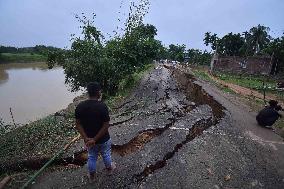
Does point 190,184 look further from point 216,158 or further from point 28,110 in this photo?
point 28,110

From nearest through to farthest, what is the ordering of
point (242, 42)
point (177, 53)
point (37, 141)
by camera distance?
point (37, 141)
point (242, 42)
point (177, 53)

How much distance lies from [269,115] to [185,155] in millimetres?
4652

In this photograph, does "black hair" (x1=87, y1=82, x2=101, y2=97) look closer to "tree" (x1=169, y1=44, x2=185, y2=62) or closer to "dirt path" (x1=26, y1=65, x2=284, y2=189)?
"dirt path" (x1=26, y1=65, x2=284, y2=189)

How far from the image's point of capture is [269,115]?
32.8 ft

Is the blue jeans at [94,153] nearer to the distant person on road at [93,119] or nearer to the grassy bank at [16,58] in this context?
the distant person on road at [93,119]

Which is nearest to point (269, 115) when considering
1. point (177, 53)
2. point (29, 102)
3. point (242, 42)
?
point (29, 102)

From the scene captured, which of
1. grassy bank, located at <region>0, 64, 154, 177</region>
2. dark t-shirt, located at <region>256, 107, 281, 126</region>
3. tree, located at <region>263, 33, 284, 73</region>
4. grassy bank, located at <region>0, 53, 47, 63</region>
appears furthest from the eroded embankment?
grassy bank, located at <region>0, 53, 47, 63</region>

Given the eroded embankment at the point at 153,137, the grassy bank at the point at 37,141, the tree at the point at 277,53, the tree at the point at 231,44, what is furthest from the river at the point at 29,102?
the tree at the point at 231,44

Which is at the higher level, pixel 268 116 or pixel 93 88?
pixel 93 88

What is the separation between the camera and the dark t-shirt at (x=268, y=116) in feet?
32.4

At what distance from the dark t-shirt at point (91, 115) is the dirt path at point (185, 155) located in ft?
3.11

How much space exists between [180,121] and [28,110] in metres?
15.2

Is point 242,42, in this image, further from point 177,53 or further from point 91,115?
point 91,115

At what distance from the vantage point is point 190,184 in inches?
207
